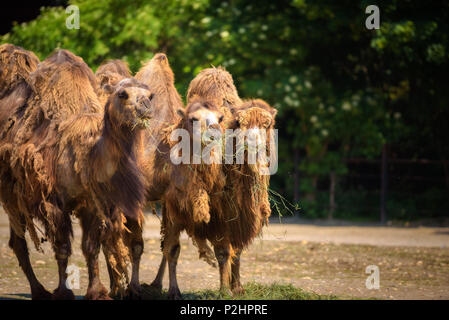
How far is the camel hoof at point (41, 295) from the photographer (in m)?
6.91

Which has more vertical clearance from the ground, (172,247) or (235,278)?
(172,247)

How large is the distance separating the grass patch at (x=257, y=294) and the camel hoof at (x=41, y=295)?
961 millimetres

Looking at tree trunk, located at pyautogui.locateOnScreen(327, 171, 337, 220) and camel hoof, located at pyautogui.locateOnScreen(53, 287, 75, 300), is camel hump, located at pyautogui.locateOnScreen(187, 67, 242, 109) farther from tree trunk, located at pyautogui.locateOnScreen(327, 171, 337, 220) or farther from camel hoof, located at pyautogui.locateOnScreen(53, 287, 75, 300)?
tree trunk, located at pyautogui.locateOnScreen(327, 171, 337, 220)

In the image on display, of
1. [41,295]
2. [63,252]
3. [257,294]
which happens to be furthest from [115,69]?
[257,294]

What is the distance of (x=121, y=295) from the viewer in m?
6.71

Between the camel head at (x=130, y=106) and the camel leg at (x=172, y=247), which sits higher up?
the camel head at (x=130, y=106)

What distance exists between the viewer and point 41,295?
22.8 ft

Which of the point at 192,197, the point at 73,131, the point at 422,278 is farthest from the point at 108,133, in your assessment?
the point at 422,278

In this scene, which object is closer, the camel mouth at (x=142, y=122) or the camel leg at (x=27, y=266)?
the camel mouth at (x=142, y=122)

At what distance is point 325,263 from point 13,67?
5286 mm

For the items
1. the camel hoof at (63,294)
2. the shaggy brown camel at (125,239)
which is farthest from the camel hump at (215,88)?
the camel hoof at (63,294)

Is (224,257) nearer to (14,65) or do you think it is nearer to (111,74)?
(111,74)

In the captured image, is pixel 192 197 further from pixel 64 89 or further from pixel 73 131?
pixel 64 89

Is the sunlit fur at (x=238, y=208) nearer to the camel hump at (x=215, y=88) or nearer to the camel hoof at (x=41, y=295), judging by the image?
the camel hump at (x=215, y=88)
